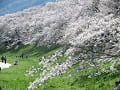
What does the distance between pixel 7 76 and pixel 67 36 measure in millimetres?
15259

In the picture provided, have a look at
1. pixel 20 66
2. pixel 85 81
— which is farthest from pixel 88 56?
pixel 20 66

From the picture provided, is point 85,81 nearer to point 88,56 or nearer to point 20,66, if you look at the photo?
point 88,56

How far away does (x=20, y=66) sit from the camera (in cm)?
4028

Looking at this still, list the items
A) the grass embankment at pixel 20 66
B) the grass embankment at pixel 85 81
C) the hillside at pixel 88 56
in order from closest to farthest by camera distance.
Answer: the hillside at pixel 88 56 → the grass embankment at pixel 85 81 → the grass embankment at pixel 20 66

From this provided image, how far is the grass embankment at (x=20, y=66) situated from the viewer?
26125 millimetres

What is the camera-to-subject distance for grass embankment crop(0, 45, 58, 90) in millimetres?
26125

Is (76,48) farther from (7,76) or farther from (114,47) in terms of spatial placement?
(7,76)

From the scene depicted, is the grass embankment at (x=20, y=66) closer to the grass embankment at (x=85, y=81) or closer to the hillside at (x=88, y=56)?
the hillside at (x=88, y=56)

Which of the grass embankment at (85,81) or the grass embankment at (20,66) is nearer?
the grass embankment at (85,81)

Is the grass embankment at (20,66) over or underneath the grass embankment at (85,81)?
underneath

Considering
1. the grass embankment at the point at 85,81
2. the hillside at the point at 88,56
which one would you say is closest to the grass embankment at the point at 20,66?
the hillside at the point at 88,56

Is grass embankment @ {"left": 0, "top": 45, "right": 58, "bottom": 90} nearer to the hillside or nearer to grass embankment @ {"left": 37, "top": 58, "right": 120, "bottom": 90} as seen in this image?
the hillside

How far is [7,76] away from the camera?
32.0 metres

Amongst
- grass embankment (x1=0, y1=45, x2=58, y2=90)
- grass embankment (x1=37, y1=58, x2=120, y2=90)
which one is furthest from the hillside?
grass embankment (x1=0, y1=45, x2=58, y2=90)
